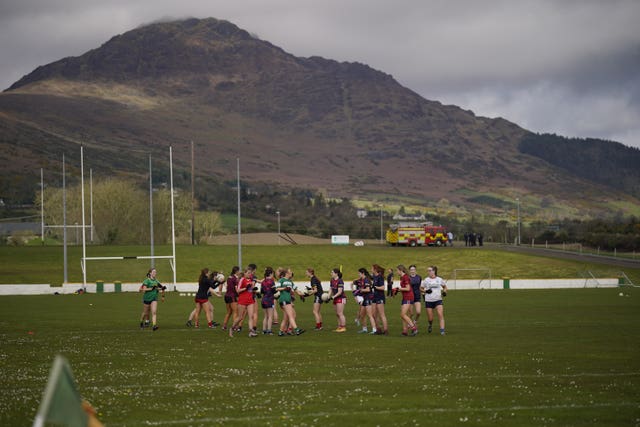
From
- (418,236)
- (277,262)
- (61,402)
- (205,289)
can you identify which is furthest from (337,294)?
(418,236)

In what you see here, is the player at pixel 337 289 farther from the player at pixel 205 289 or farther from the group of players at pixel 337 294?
the player at pixel 205 289

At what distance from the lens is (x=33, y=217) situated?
459 ft

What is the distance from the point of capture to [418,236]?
108 meters

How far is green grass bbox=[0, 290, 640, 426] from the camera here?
14031 millimetres

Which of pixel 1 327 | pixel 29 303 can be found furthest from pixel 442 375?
pixel 29 303

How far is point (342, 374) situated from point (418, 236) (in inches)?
3547

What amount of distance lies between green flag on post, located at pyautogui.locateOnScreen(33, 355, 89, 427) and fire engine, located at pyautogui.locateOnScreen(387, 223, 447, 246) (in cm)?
10076

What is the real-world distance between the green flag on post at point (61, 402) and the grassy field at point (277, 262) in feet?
225

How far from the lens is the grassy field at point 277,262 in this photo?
76188 mm

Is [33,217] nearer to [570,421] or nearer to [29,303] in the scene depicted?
[29,303]

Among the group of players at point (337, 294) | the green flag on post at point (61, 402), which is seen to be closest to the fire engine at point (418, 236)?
the group of players at point (337, 294)

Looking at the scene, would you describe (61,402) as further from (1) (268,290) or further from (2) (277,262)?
(2) (277,262)

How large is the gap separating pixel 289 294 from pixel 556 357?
9.94 m

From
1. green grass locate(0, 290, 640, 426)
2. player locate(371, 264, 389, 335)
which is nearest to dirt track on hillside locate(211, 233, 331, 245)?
green grass locate(0, 290, 640, 426)
